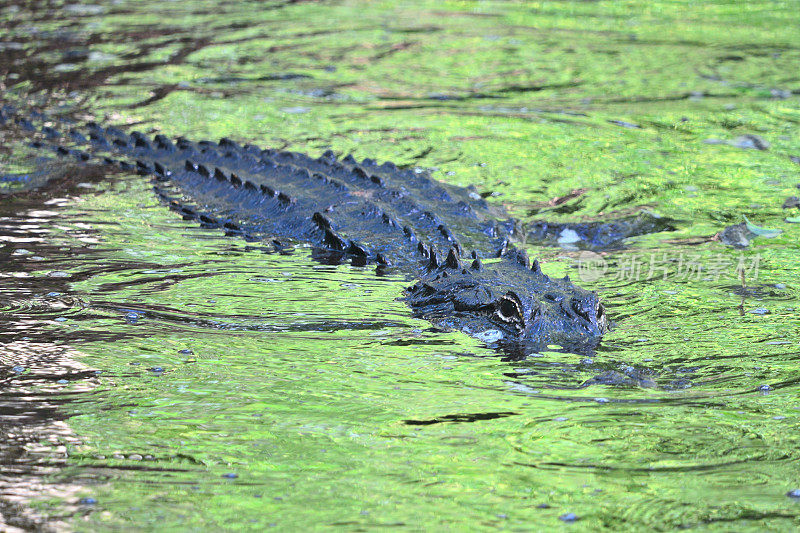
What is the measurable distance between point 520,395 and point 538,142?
5.20 meters

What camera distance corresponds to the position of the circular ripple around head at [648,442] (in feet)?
10.6

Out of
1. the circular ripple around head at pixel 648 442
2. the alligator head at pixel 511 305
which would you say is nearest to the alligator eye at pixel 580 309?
the alligator head at pixel 511 305

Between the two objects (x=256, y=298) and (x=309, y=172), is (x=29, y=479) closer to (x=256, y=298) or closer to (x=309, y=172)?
(x=256, y=298)

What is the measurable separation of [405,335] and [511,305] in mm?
599

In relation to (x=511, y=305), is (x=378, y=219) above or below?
above

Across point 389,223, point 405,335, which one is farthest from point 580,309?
point 389,223

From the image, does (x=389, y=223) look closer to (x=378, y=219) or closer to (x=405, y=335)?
(x=378, y=219)

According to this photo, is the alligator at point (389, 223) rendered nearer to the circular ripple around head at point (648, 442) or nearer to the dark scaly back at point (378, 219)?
the dark scaly back at point (378, 219)

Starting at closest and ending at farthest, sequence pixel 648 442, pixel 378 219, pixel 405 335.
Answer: pixel 648 442 < pixel 405 335 < pixel 378 219

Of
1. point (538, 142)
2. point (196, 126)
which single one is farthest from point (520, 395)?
point (196, 126)

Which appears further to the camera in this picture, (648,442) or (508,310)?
(508,310)

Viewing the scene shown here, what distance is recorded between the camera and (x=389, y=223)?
20.4 feet

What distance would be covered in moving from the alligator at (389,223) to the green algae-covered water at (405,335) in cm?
19

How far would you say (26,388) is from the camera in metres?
3.79
